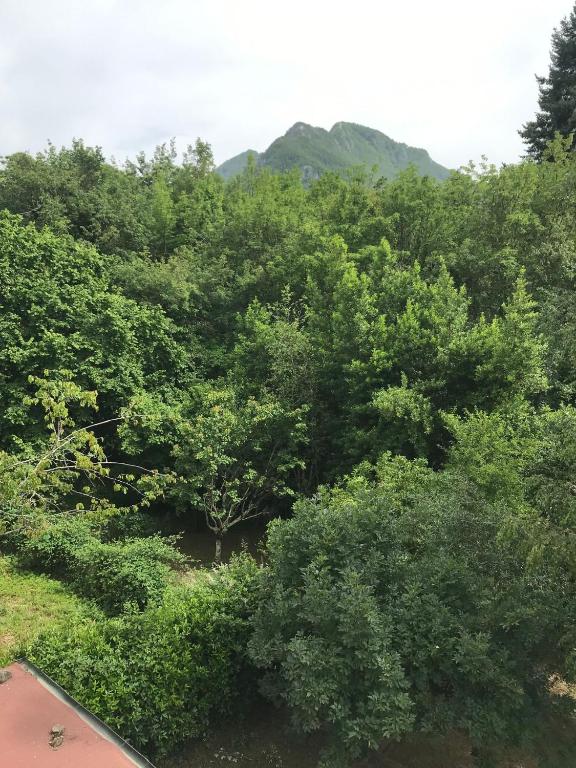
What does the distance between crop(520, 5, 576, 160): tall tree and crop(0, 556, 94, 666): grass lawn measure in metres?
25.4

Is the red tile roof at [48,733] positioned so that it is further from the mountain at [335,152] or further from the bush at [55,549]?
the mountain at [335,152]

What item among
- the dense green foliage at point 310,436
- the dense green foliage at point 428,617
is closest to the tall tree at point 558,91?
the dense green foliage at point 310,436

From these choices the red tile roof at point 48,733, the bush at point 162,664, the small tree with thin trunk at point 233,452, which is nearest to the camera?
the red tile roof at point 48,733

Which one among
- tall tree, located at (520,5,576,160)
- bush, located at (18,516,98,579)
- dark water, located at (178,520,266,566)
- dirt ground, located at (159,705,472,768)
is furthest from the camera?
tall tree, located at (520,5,576,160)

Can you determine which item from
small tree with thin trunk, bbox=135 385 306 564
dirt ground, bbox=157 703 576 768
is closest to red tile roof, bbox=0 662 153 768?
dirt ground, bbox=157 703 576 768

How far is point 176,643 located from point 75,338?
343 inches

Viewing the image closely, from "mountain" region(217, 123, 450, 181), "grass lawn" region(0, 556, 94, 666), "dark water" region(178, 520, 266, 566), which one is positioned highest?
"mountain" region(217, 123, 450, 181)

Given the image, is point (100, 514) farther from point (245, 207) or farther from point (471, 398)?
point (245, 207)

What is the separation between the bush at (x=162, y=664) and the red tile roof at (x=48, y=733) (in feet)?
4.31

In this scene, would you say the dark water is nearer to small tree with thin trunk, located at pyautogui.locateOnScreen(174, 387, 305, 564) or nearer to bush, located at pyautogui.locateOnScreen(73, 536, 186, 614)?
small tree with thin trunk, located at pyautogui.locateOnScreen(174, 387, 305, 564)

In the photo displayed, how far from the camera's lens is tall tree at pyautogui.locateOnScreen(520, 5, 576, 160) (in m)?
23.3

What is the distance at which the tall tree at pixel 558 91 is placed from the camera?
23281 mm

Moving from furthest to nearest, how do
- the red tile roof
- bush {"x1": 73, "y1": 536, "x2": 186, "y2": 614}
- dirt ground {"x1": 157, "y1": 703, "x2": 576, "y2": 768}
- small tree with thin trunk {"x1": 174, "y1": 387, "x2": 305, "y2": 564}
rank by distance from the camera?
small tree with thin trunk {"x1": 174, "y1": 387, "x2": 305, "y2": 564}, bush {"x1": 73, "y1": 536, "x2": 186, "y2": 614}, dirt ground {"x1": 157, "y1": 703, "x2": 576, "y2": 768}, the red tile roof

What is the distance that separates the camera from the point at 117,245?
20031mm
